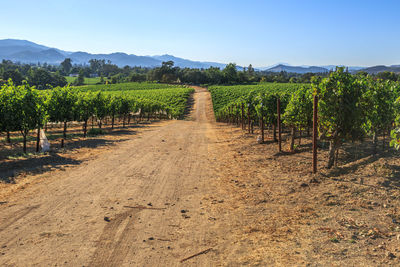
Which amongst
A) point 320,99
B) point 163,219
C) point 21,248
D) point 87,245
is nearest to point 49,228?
point 21,248

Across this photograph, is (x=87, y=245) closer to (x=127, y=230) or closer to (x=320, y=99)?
(x=127, y=230)

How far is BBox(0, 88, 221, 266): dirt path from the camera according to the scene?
5648 millimetres

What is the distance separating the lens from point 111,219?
7328mm

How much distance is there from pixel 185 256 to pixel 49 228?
368cm

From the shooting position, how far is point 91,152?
16.5 m

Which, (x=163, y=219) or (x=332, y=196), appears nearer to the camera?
(x=163, y=219)

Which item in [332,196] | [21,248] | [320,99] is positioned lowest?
[21,248]

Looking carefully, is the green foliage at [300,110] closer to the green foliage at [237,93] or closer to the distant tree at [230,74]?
the green foliage at [237,93]

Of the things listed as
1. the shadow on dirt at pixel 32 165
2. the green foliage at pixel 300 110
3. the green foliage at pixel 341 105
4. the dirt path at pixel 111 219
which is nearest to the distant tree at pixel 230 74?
the green foliage at pixel 300 110

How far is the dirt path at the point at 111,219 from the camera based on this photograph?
5.65 metres

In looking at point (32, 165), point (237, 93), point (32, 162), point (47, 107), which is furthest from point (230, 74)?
point (32, 165)

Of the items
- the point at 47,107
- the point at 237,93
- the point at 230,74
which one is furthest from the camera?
the point at 230,74

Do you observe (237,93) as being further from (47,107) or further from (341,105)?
(341,105)

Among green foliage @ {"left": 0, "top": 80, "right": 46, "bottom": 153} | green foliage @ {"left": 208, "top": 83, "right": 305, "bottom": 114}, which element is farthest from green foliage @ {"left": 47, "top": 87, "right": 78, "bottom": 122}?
green foliage @ {"left": 208, "top": 83, "right": 305, "bottom": 114}
